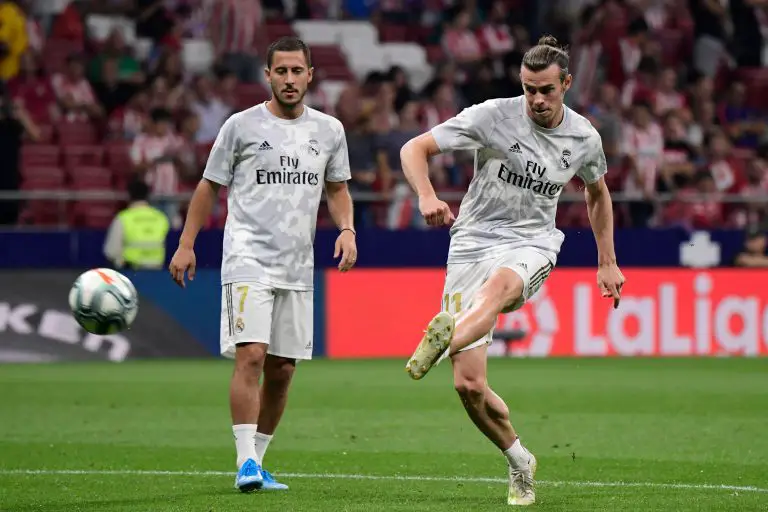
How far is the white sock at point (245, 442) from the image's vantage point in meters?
7.98

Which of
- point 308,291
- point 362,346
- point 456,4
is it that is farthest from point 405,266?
point 308,291

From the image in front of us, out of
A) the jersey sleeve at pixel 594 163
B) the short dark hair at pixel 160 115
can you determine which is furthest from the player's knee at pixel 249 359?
the short dark hair at pixel 160 115

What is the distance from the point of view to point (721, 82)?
2617cm

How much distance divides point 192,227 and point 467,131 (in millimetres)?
1609

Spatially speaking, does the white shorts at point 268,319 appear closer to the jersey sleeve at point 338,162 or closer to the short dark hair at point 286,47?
the jersey sleeve at point 338,162

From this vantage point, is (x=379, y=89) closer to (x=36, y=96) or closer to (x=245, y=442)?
(x=36, y=96)

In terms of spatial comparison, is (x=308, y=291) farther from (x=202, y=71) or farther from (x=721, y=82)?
(x=721, y=82)

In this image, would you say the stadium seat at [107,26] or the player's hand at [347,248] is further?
the stadium seat at [107,26]

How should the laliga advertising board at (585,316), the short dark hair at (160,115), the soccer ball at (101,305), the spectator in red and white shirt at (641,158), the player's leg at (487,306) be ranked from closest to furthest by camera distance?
the player's leg at (487,306) → the soccer ball at (101,305) → the laliga advertising board at (585,316) → the short dark hair at (160,115) → the spectator in red and white shirt at (641,158)

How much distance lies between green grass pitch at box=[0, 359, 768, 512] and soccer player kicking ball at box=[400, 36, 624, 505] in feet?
1.84

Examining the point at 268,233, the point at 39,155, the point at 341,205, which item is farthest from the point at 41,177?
the point at 268,233

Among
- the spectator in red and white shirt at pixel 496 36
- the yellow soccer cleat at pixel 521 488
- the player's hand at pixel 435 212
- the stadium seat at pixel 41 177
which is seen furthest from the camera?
the spectator in red and white shirt at pixel 496 36

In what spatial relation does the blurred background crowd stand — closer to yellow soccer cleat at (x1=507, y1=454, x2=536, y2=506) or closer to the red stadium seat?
the red stadium seat

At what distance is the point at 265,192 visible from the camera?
8234 mm
